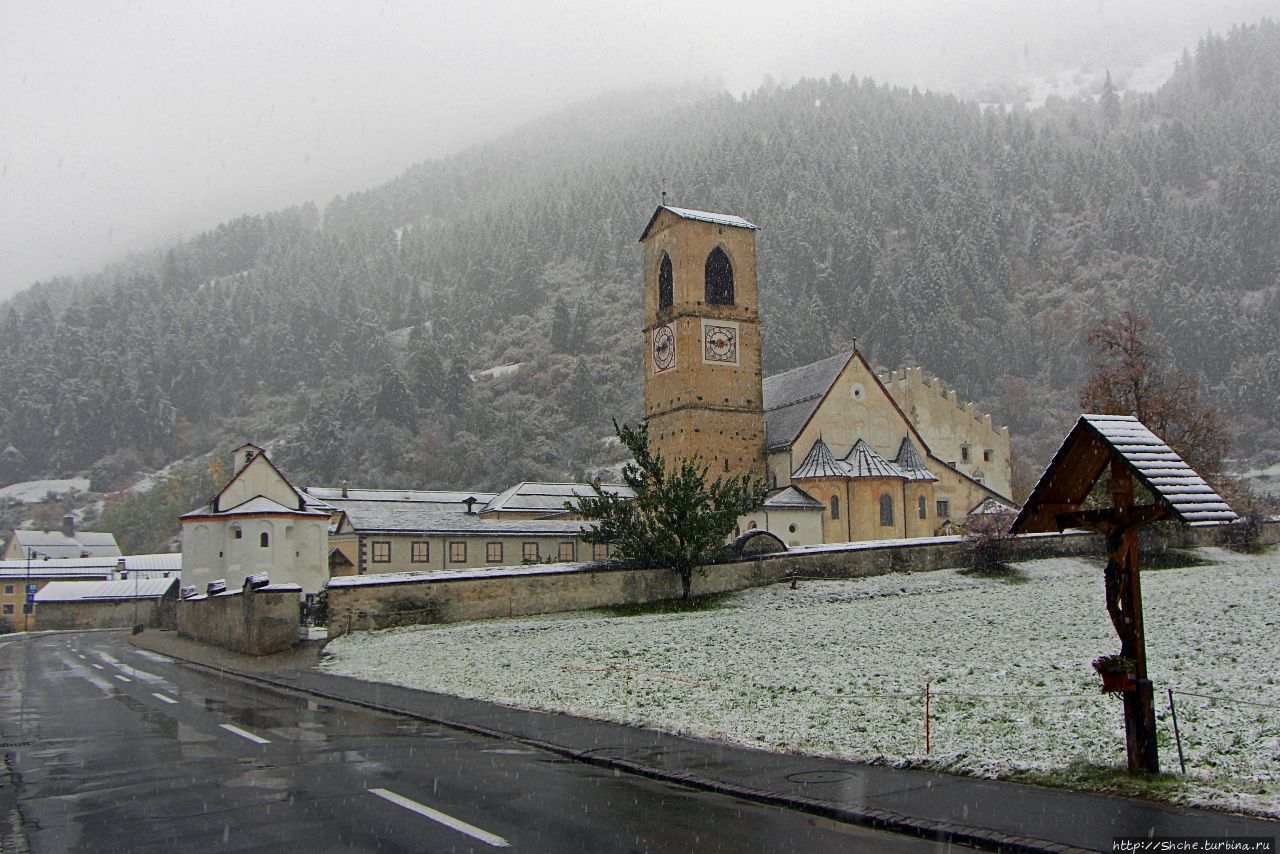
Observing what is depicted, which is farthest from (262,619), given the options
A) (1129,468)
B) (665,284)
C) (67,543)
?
(67,543)

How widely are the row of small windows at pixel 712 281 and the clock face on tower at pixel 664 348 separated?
1.45 metres

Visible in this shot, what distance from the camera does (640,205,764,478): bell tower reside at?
58531 mm

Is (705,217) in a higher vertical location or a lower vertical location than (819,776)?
higher

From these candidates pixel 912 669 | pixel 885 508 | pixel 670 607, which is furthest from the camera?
pixel 885 508

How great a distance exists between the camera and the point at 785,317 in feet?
467

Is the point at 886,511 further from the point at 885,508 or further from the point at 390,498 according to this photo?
the point at 390,498

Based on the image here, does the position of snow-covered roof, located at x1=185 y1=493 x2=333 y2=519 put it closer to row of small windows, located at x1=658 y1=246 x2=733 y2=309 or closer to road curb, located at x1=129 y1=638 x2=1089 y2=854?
row of small windows, located at x1=658 y1=246 x2=733 y2=309

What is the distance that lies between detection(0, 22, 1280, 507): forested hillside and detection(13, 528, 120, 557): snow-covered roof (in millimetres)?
23504

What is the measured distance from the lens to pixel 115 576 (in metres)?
104

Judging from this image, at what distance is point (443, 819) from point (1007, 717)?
343 inches

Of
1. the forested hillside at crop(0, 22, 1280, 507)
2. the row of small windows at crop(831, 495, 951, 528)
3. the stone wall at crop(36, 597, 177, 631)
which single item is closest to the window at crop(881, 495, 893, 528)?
the row of small windows at crop(831, 495, 951, 528)

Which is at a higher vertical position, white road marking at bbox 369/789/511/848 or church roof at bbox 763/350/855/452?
church roof at bbox 763/350/855/452

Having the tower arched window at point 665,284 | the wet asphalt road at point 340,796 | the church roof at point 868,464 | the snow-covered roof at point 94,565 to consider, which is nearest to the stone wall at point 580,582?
the church roof at point 868,464

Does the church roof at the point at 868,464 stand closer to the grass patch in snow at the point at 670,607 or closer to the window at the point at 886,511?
the window at the point at 886,511
